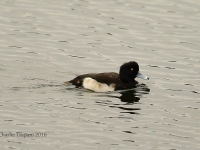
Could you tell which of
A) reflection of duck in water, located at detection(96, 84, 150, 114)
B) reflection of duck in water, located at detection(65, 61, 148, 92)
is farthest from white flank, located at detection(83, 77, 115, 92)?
reflection of duck in water, located at detection(96, 84, 150, 114)

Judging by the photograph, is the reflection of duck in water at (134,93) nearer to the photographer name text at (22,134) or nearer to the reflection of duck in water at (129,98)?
the reflection of duck in water at (129,98)

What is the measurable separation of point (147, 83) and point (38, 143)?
590 cm

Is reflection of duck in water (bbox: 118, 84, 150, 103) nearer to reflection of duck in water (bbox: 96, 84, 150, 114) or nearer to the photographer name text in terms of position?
reflection of duck in water (bbox: 96, 84, 150, 114)

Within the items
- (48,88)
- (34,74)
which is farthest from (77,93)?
(34,74)

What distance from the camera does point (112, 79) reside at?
58.6 ft

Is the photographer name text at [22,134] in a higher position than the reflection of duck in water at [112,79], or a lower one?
lower

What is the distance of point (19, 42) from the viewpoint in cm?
2094

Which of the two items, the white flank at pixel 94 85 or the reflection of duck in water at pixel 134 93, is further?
the white flank at pixel 94 85

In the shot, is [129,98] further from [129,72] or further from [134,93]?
[129,72]

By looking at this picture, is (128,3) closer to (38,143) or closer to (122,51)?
(122,51)

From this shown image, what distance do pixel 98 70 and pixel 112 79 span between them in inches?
53.0

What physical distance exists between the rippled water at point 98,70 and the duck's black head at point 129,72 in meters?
0.33

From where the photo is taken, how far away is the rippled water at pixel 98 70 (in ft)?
45.3

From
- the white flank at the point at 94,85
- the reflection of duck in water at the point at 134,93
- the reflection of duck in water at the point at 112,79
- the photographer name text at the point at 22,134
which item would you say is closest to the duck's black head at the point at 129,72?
the reflection of duck in water at the point at 112,79
